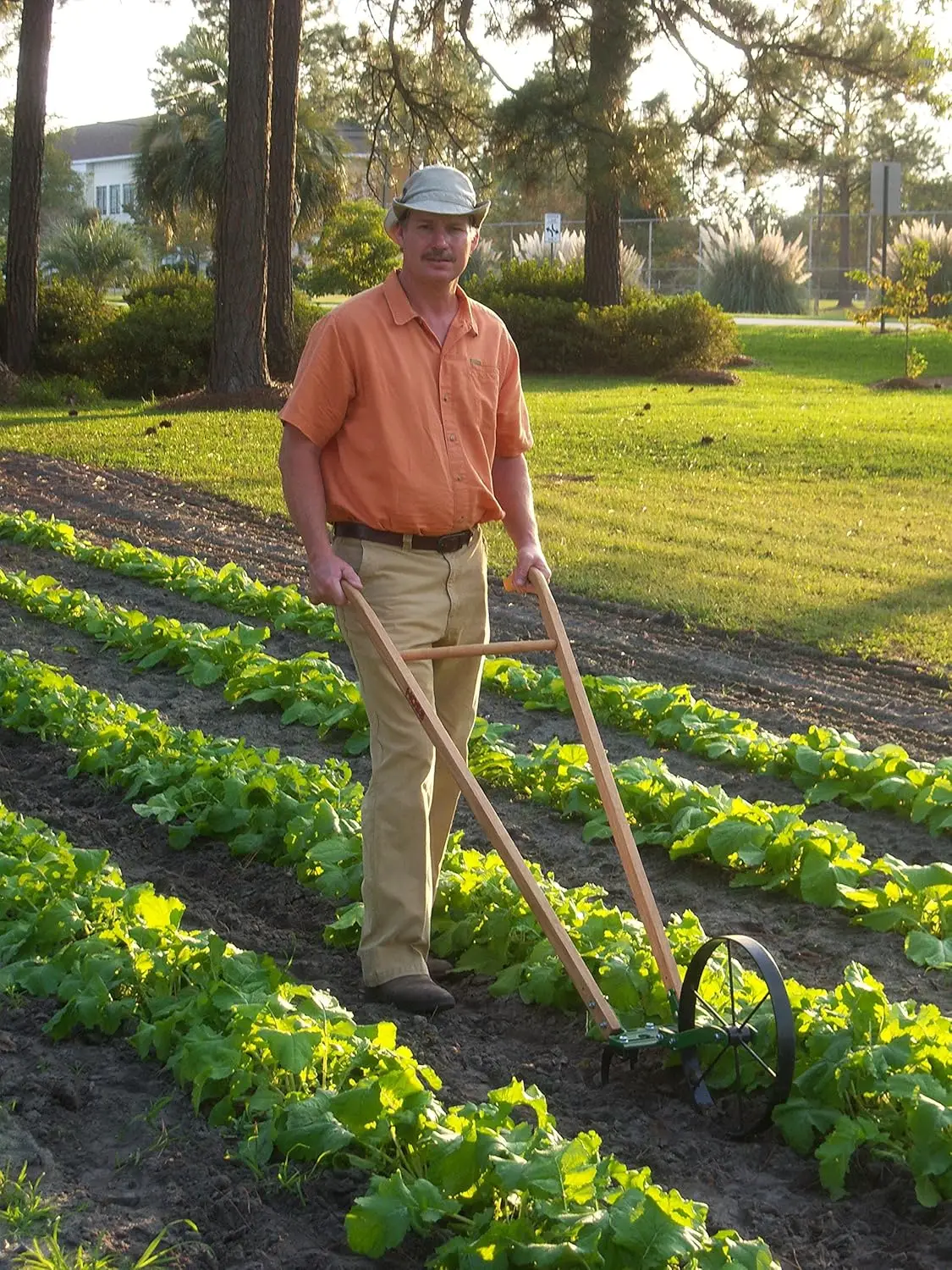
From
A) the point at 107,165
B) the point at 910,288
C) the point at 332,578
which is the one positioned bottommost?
the point at 332,578

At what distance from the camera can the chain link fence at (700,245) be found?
137ft

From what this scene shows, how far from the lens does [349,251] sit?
142 feet

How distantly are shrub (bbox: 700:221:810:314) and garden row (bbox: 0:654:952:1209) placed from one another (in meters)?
30.5

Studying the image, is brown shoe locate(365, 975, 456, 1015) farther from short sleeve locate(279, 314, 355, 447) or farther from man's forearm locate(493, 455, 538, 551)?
short sleeve locate(279, 314, 355, 447)

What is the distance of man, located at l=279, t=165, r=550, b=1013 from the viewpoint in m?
4.82

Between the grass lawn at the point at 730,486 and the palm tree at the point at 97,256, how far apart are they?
26.2 metres

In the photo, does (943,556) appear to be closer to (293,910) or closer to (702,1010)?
(293,910)

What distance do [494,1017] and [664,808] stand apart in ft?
5.25

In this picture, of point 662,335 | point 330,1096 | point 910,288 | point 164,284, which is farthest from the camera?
point 164,284

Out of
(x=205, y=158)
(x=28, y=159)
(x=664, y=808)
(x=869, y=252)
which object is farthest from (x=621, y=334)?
(x=664, y=808)

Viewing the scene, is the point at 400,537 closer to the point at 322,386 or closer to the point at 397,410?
the point at 397,410

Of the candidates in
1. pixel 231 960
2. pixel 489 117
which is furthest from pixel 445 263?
pixel 489 117

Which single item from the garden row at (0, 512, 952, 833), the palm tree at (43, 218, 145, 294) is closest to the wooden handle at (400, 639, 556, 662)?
the garden row at (0, 512, 952, 833)

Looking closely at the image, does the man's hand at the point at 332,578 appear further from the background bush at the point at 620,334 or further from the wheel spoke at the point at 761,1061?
the background bush at the point at 620,334
